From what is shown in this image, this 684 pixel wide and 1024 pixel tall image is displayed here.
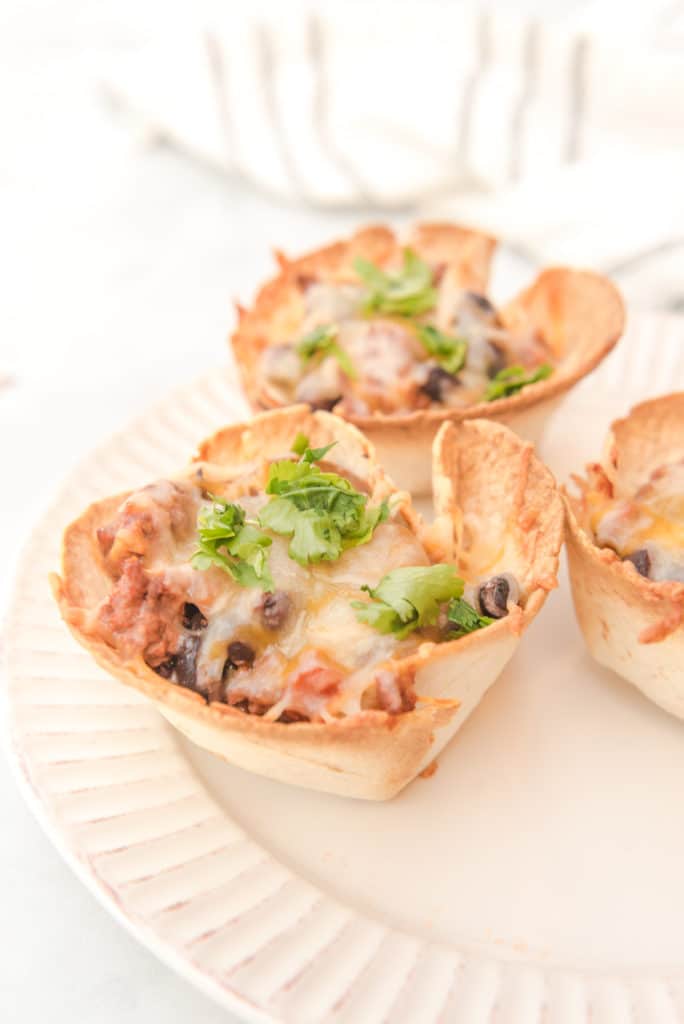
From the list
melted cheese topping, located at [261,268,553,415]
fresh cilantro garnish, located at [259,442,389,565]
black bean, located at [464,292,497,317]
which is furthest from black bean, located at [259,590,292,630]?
black bean, located at [464,292,497,317]

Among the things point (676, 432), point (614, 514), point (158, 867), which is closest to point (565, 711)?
point (614, 514)

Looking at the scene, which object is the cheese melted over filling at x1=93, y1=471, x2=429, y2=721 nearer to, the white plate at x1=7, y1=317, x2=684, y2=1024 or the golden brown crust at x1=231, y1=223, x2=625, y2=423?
the white plate at x1=7, y1=317, x2=684, y2=1024

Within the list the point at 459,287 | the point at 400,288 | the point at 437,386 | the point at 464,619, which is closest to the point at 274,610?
the point at 464,619

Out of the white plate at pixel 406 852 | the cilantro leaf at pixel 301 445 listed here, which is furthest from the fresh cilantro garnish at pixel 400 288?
the white plate at pixel 406 852

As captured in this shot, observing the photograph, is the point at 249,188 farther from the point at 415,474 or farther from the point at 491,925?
the point at 491,925

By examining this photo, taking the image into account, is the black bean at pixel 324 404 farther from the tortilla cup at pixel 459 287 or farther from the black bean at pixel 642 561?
the black bean at pixel 642 561

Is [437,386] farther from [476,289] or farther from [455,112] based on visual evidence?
[455,112]
